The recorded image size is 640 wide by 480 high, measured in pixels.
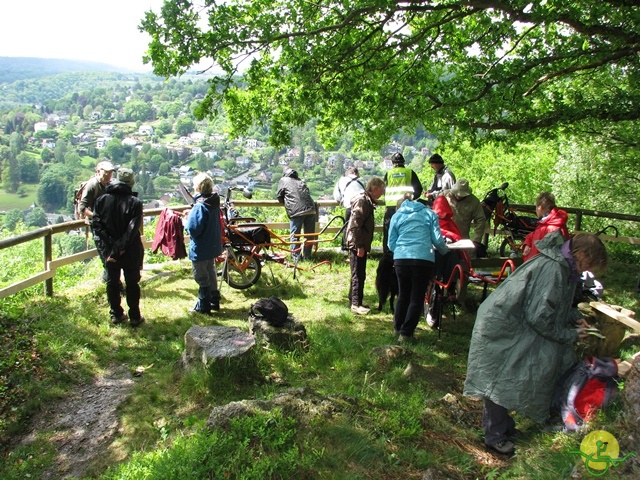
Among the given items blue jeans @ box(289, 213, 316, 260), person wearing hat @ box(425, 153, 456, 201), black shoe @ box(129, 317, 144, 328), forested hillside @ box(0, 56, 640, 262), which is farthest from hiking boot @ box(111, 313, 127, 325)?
person wearing hat @ box(425, 153, 456, 201)

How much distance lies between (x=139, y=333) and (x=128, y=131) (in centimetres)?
6489

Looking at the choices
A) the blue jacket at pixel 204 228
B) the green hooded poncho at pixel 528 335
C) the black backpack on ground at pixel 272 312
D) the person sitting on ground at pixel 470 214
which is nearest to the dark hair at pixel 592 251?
the green hooded poncho at pixel 528 335

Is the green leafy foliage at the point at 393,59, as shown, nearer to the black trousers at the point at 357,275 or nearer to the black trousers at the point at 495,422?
the black trousers at the point at 357,275

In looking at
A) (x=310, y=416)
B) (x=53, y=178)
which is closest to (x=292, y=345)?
(x=310, y=416)

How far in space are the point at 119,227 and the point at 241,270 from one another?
2265 mm

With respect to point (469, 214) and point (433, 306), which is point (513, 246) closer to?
point (469, 214)

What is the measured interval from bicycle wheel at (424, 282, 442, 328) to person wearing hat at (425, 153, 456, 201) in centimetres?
220

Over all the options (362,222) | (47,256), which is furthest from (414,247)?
(47,256)

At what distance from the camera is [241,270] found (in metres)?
8.04

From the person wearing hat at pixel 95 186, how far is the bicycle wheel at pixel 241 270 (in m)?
1.98

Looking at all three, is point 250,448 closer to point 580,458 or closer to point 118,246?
point 580,458

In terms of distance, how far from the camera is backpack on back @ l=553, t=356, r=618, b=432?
133 inches

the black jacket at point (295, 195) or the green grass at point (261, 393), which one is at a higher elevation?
the black jacket at point (295, 195)

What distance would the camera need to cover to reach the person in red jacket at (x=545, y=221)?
654 centimetres
